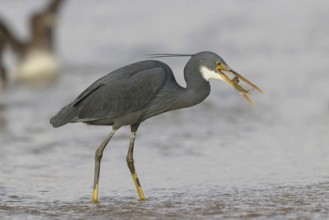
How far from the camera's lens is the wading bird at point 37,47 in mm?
16859

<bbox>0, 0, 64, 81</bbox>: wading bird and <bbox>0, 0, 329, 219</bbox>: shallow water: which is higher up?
<bbox>0, 0, 64, 81</bbox>: wading bird

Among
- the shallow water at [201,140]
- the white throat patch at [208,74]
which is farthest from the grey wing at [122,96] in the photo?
the shallow water at [201,140]

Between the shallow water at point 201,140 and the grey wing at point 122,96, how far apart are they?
678mm

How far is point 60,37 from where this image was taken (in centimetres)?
2105

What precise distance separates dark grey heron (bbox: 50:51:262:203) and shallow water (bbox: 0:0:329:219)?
1.92ft

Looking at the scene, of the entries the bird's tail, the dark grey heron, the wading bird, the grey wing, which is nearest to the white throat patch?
the dark grey heron

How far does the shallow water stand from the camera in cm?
717

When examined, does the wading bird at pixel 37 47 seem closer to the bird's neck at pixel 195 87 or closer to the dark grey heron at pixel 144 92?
the dark grey heron at pixel 144 92

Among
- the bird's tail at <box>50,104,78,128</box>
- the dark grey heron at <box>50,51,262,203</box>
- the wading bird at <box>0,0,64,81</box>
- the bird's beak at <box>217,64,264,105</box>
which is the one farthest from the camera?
the wading bird at <box>0,0,64,81</box>

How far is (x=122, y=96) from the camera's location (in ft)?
24.2

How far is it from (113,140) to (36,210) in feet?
10.4

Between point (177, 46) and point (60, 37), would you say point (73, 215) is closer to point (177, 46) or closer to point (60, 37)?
point (177, 46)

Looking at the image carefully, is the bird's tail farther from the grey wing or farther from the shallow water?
the shallow water

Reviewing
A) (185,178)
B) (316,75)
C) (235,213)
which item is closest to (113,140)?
(185,178)
